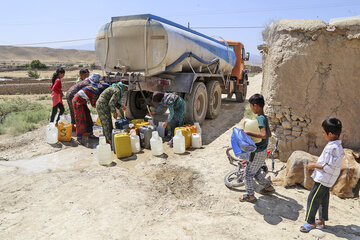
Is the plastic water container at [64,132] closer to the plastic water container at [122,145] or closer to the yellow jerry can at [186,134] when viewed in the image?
the plastic water container at [122,145]

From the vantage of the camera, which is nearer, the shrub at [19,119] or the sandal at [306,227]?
the sandal at [306,227]

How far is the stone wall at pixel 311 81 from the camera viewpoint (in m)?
3.81

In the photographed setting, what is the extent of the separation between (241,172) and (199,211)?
3.17 feet

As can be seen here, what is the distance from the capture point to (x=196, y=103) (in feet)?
22.8

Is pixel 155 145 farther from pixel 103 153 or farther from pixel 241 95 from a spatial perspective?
pixel 241 95

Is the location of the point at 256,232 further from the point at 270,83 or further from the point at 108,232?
the point at 270,83

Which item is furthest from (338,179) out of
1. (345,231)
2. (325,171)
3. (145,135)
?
(145,135)

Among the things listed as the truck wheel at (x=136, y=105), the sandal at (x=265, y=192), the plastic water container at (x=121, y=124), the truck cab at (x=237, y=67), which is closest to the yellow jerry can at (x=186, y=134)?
the plastic water container at (x=121, y=124)

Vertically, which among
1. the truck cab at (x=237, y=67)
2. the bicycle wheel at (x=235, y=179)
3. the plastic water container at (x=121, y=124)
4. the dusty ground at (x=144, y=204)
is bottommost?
the dusty ground at (x=144, y=204)

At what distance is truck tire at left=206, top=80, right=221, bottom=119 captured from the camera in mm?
7660

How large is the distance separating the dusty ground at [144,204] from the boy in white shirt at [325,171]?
15 centimetres

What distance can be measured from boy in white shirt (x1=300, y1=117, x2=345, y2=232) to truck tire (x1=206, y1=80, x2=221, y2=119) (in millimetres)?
5074

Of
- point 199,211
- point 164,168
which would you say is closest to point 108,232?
point 199,211

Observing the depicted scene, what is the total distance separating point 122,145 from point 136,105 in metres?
2.87
